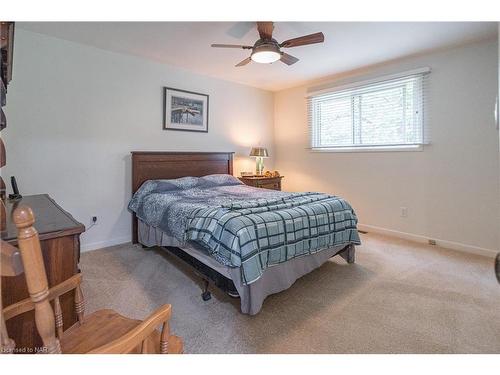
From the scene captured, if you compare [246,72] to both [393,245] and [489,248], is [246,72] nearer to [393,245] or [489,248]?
[393,245]

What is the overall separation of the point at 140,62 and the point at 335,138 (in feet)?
9.79

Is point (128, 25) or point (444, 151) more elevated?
point (128, 25)

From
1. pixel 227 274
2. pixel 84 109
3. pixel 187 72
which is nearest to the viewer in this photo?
pixel 227 274

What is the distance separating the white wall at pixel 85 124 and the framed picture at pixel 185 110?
9 centimetres

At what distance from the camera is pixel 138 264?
2.77 m

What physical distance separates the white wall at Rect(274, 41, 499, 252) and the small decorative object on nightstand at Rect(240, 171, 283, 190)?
1.09m

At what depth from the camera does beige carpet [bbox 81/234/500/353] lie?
5.21 ft

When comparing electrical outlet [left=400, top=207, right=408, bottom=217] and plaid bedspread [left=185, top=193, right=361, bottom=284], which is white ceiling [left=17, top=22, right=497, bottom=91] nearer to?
plaid bedspread [left=185, top=193, right=361, bottom=284]

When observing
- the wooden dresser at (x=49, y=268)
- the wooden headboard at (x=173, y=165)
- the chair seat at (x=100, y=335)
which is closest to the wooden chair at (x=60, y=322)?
the chair seat at (x=100, y=335)

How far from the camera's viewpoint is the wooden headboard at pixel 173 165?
11.1 ft

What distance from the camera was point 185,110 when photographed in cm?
386
